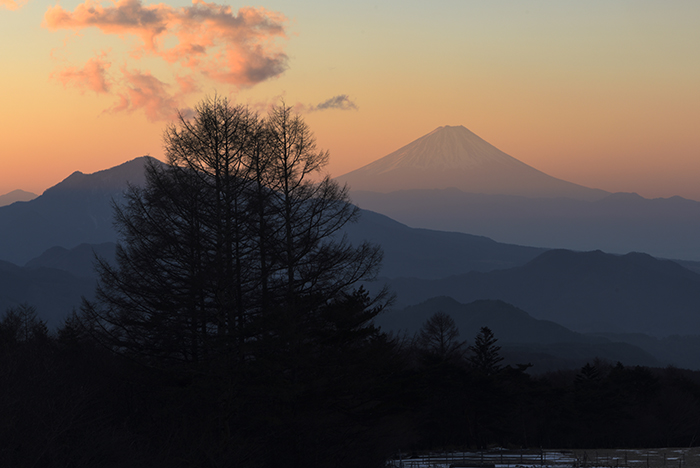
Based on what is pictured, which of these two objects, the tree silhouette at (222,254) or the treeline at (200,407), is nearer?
the treeline at (200,407)

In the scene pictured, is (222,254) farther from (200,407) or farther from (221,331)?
(200,407)

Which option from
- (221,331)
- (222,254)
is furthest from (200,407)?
(222,254)

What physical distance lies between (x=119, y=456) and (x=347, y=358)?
36.4ft

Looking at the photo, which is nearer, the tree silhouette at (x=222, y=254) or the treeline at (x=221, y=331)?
the treeline at (x=221, y=331)

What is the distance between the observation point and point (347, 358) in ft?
80.2

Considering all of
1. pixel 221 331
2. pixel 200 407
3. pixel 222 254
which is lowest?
pixel 200 407

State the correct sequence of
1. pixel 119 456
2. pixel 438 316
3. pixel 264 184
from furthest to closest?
1. pixel 438 316
2. pixel 264 184
3. pixel 119 456

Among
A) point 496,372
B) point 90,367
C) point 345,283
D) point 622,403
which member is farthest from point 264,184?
point 622,403

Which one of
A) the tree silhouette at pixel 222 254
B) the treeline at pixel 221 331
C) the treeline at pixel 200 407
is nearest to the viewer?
the treeline at pixel 200 407

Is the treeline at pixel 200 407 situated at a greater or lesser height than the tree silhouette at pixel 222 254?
lesser

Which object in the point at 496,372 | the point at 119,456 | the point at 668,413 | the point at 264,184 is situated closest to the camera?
the point at 119,456

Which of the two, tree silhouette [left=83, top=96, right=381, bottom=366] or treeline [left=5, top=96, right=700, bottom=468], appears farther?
tree silhouette [left=83, top=96, right=381, bottom=366]

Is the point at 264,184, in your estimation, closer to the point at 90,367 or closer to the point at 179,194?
the point at 179,194

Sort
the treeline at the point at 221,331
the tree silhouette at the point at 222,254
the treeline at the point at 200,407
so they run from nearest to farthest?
the treeline at the point at 200,407, the treeline at the point at 221,331, the tree silhouette at the point at 222,254
